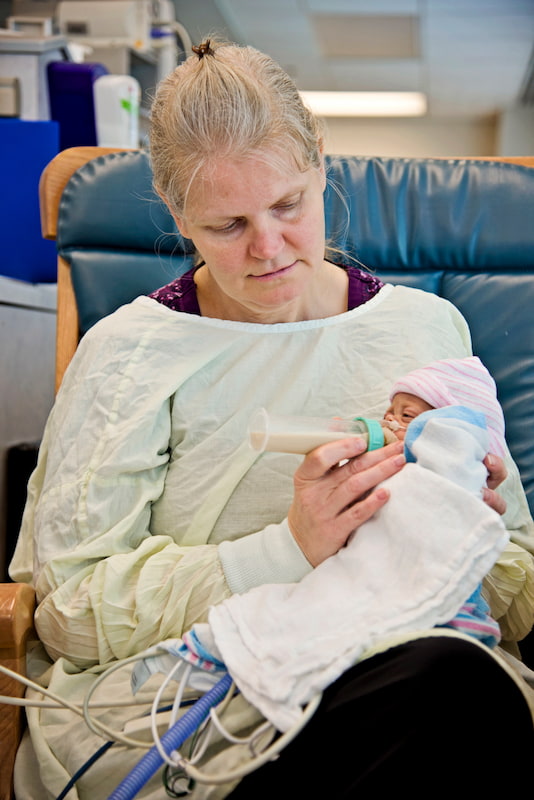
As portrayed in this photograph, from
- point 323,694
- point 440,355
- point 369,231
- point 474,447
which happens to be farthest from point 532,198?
point 323,694

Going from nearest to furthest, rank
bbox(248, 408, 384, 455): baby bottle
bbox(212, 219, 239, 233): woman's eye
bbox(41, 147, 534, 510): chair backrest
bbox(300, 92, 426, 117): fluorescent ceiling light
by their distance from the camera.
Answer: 1. bbox(248, 408, 384, 455): baby bottle
2. bbox(212, 219, 239, 233): woman's eye
3. bbox(41, 147, 534, 510): chair backrest
4. bbox(300, 92, 426, 117): fluorescent ceiling light

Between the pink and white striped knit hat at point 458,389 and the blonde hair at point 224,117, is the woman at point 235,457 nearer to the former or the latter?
the blonde hair at point 224,117

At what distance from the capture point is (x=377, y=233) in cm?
166

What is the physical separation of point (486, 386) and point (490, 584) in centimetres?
30

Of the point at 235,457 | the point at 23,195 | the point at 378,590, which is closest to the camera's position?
the point at 378,590

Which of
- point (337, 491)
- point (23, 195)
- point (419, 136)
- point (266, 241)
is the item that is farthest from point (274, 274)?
point (419, 136)

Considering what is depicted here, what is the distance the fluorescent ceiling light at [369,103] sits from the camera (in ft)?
26.5

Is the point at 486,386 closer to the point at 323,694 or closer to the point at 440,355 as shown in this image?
the point at 440,355

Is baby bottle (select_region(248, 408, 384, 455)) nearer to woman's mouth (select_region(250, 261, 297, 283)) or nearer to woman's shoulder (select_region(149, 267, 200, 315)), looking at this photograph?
woman's mouth (select_region(250, 261, 297, 283))

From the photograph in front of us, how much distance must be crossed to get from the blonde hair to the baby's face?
1.22 ft

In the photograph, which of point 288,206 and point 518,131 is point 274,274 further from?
point 518,131

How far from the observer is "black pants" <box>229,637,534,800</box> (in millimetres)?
795

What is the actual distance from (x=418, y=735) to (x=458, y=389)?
49cm

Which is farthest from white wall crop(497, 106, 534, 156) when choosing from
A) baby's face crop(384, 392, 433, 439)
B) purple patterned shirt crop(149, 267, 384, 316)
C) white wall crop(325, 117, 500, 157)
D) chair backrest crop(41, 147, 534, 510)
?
baby's face crop(384, 392, 433, 439)
